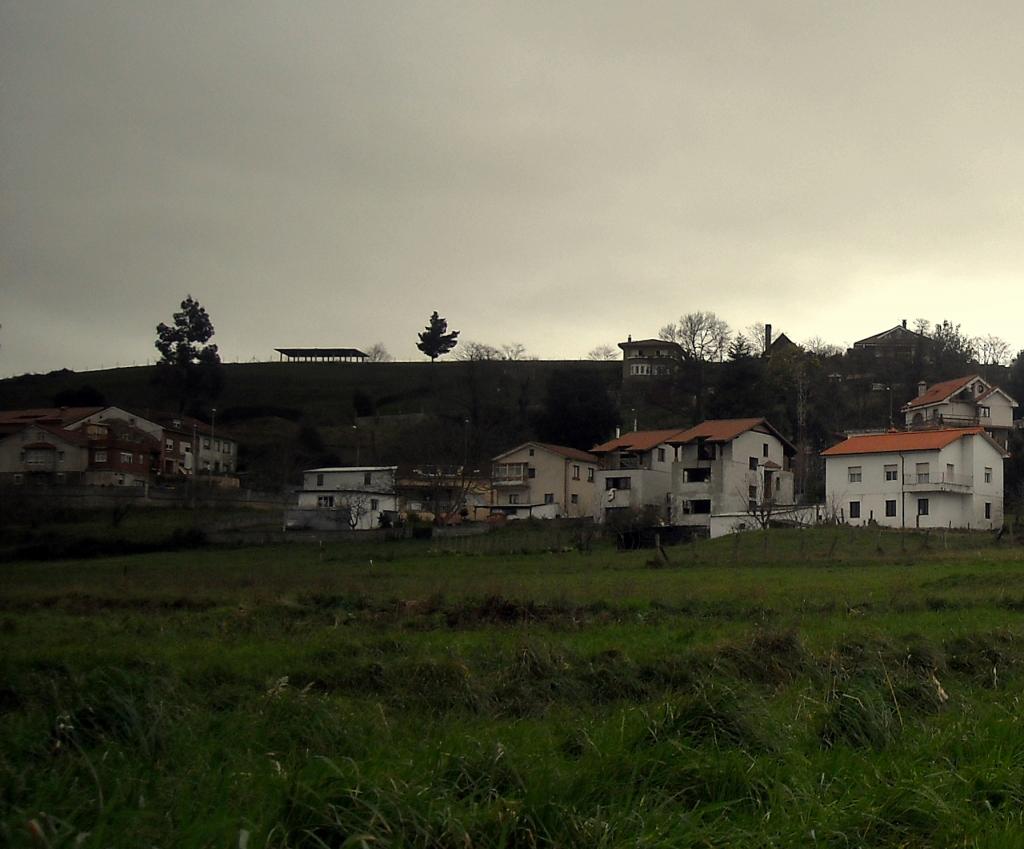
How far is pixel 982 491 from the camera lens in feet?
223

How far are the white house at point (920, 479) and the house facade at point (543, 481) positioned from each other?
776 inches

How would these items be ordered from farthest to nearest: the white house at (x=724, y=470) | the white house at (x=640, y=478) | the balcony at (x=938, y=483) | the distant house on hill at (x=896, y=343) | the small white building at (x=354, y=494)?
the distant house on hill at (x=896, y=343) → the white house at (x=640, y=478) → the white house at (x=724, y=470) → the small white building at (x=354, y=494) → the balcony at (x=938, y=483)

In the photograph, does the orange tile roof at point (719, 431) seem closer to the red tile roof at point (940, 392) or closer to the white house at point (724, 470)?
the white house at point (724, 470)

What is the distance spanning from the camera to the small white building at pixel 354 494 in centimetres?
7062

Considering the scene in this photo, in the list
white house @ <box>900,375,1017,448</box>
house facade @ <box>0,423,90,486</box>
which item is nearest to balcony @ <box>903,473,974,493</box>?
white house @ <box>900,375,1017,448</box>

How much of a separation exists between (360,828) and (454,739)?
9.60 feet

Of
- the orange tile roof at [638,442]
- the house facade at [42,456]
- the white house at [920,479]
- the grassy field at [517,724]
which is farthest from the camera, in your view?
the orange tile roof at [638,442]

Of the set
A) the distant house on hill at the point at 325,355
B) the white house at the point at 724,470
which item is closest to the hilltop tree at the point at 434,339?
the distant house on hill at the point at 325,355

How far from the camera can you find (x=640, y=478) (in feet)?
257

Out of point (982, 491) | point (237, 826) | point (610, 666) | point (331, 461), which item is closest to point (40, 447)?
point (610, 666)

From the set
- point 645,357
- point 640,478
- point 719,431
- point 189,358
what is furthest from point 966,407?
point 189,358

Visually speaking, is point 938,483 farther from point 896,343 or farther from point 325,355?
point 325,355

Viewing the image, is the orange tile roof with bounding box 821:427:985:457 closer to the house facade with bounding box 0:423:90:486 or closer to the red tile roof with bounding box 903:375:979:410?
the red tile roof with bounding box 903:375:979:410

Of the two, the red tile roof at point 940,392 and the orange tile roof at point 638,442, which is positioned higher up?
the red tile roof at point 940,392
